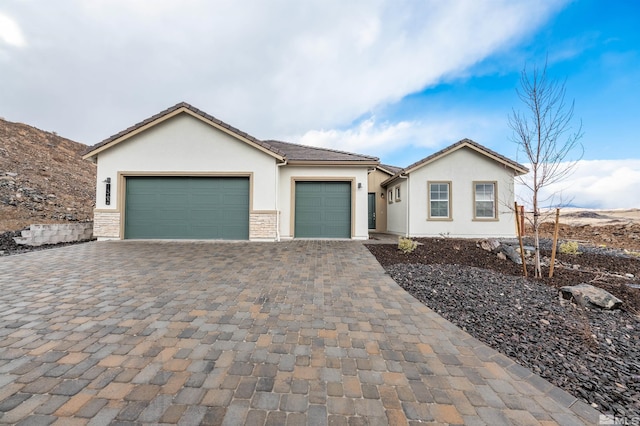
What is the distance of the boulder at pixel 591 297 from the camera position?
360 cm

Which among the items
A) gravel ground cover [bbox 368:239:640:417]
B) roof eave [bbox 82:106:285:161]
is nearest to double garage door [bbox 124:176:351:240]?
roof eave [bbox 82:106:285:161]

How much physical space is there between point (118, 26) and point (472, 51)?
13.4 meters

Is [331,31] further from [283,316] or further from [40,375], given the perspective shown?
[40,375]

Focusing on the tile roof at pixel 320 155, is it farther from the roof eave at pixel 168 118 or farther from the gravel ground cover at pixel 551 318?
the gravel ground cover at pixel 551 318

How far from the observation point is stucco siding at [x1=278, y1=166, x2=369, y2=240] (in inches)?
402

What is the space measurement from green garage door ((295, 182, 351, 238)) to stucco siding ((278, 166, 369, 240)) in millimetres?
261

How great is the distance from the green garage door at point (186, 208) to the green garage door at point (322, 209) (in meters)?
2.21

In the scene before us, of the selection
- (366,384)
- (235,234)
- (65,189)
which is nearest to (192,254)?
(235,234)

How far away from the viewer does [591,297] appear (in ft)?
12.2

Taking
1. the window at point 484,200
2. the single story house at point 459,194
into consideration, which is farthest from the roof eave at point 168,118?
the window at point 484,200

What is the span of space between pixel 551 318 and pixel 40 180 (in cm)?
2305

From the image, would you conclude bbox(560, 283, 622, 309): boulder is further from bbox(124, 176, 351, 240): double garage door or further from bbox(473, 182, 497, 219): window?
bbox(124, 176, 351, 240): double garage door

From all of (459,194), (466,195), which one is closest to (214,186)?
(459,194)

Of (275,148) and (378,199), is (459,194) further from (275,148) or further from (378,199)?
(275,148)
